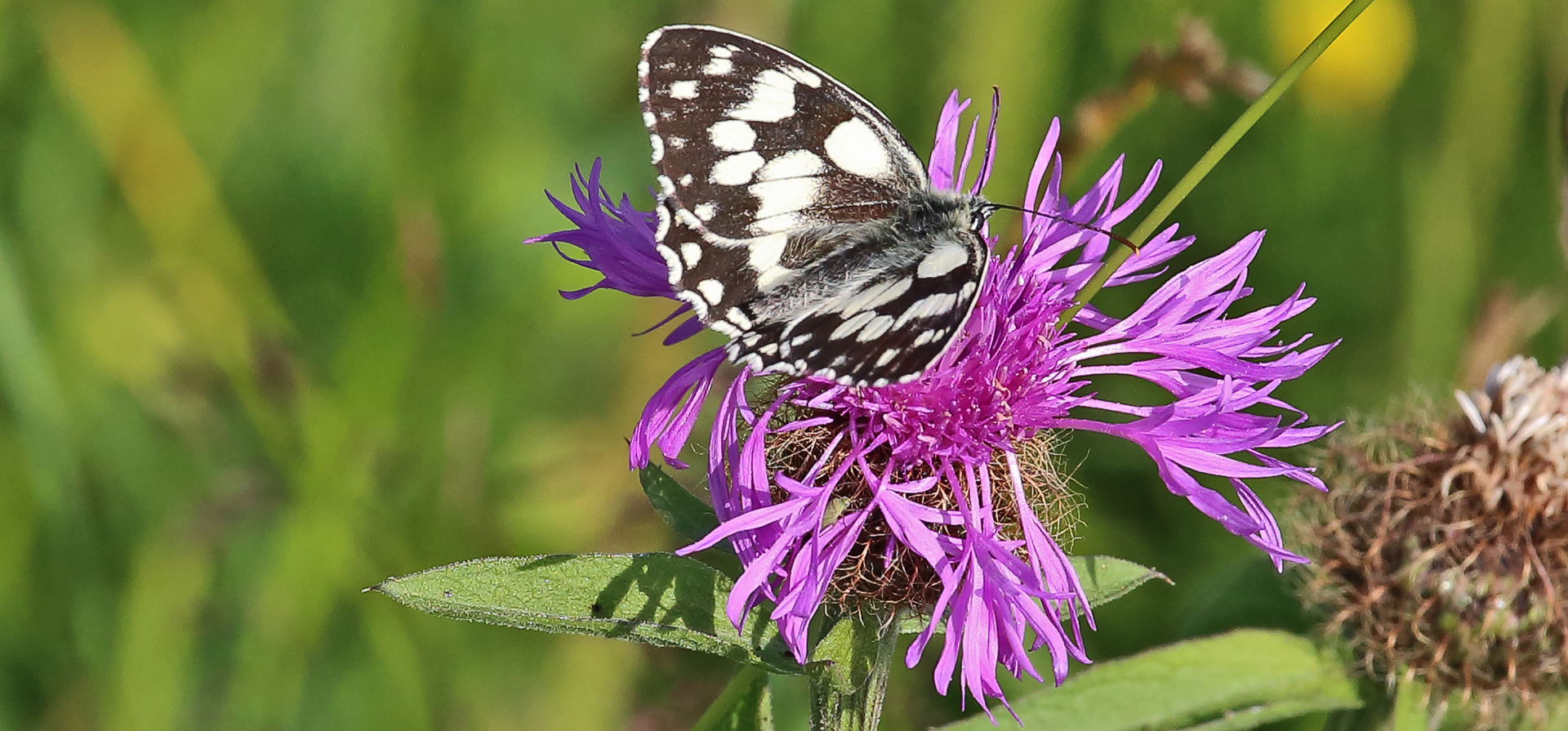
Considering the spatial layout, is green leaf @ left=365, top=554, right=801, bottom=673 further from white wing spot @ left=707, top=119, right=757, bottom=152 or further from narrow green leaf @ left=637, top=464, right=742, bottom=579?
white wing spot @ left=707, top=119, right=757, bottom=152

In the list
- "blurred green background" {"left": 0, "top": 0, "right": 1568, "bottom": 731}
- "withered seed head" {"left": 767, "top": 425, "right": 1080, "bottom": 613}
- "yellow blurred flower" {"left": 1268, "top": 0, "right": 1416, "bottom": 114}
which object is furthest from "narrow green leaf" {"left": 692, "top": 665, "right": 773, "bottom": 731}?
"yellow blurred flower" {"left": 1268, "top": 0, "right": 1416, "bottom": 114}

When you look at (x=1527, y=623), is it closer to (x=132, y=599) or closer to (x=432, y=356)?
(x=432, y=356)

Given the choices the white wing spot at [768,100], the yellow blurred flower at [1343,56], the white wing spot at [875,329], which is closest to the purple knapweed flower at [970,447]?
the white wing spot at [875,329]

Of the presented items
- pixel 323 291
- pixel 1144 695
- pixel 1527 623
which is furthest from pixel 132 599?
pixel 1527 623

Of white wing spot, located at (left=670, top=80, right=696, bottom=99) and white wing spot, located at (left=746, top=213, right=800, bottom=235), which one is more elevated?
white wing spot, located at (left=670, top=80, right=696, bottom=99)

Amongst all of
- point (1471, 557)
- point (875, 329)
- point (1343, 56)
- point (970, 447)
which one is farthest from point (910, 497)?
point (1343, 56)

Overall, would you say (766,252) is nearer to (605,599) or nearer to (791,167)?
(791,167)
